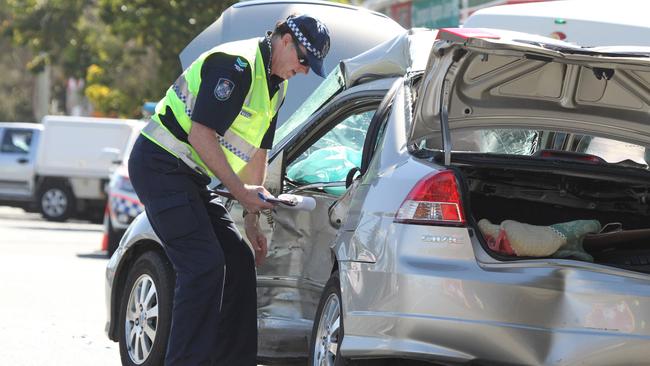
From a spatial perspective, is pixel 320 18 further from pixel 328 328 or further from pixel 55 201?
pixel 55 201

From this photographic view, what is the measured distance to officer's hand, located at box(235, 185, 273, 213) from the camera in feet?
20.1

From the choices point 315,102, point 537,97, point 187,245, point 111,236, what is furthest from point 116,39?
point 537,97

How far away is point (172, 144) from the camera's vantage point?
6227 mm

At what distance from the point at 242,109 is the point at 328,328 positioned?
1089 mm

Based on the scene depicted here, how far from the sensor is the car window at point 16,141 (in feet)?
88.5

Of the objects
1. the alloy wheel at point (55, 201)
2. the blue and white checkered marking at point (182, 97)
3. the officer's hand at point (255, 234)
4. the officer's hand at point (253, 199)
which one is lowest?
the alloy wheel at point (55, 201)

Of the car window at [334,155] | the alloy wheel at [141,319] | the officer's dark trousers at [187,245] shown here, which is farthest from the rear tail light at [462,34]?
the alloy wheel at [141,319]

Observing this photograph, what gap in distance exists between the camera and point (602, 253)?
228 inches

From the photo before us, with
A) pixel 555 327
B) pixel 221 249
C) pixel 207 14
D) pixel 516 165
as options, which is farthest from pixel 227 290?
pixel 207 14

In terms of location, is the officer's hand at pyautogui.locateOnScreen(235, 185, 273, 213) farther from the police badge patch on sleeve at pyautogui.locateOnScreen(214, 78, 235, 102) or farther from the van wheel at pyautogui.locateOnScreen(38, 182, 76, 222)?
the van wheel at pyautogui.locateOnScreen(38, 182, 76, 222)

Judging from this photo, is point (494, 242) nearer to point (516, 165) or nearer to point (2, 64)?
point (516, 165)

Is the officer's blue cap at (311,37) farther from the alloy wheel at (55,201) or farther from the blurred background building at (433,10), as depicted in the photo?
the alloy wheel at (55,201)

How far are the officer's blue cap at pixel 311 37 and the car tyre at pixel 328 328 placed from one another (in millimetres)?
964

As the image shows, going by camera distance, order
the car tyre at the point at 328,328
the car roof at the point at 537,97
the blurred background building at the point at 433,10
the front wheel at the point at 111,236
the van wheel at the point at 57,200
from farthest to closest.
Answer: the van wheel at the point at 57,200 → the blurred background building at the point at 433,10 → the front wheel at the point at 111,236 → the car tyre at the point at 328,328 → the car roof at the point at 537,97
